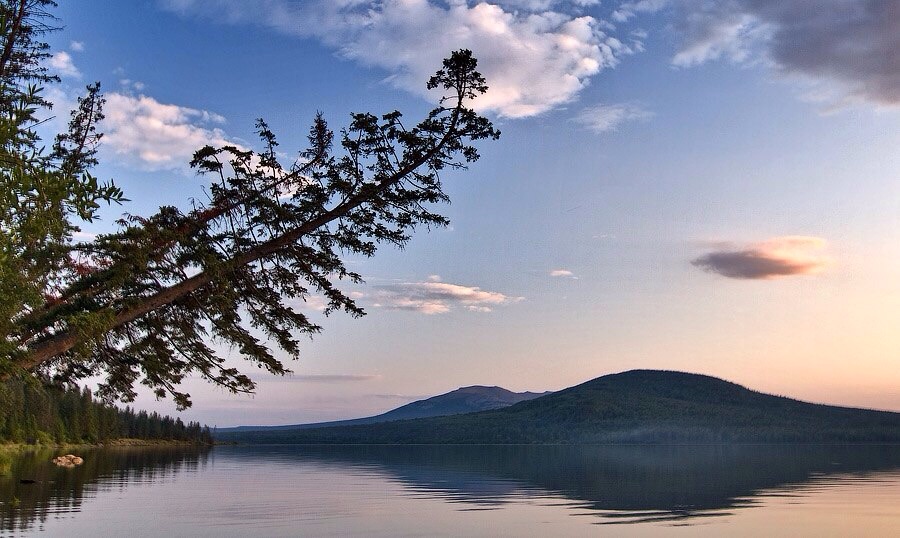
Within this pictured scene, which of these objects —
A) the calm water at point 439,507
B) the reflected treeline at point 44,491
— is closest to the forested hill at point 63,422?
the reflected treeline at point 44,491

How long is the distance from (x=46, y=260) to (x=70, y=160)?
6.99m

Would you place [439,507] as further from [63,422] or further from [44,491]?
[63,422]

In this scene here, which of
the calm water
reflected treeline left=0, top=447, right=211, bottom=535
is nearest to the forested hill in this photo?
reflected treeline left=0, top=447, right=211, bottom=535

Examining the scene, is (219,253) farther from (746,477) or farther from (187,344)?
(746,477)

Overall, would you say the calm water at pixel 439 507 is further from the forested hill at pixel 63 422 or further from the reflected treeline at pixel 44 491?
the forested hill at pixel 63 422

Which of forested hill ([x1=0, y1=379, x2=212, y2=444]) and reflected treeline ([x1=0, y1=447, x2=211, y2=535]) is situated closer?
reflected treeline ([x1=0, y1=447, x2=211, y2=535])

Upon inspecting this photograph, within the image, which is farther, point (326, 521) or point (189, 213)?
point (326, 521)

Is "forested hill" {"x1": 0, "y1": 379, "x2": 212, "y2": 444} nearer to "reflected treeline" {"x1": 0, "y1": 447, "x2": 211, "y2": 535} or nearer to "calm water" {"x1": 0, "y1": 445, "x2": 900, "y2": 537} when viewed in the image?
"reflected treeline" {"x1": 0, "y1": 447, "x2": 211, "y2": 535}

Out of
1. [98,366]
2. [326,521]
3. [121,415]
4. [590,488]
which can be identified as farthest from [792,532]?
[121,415]

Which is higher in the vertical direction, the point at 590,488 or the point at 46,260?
the point at 46,260

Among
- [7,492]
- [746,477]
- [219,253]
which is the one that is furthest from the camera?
[746,477]

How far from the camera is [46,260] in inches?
858

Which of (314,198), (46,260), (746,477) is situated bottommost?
(746,477)

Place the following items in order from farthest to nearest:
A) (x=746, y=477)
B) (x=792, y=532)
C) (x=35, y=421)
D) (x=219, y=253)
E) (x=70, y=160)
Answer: (x=35, y=421), (x=746, y=477), (x=792, y=532), (x=70, y=160), (x=219, y=253)
